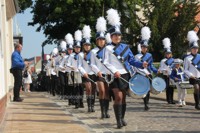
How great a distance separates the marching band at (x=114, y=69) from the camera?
10.4 m

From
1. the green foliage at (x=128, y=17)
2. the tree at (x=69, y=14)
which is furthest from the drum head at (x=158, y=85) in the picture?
the tree at (x=69, y=14)

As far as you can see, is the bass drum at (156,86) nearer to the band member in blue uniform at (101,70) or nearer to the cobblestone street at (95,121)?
the cobblestone street at (95,121)

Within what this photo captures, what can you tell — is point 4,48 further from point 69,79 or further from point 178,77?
point 178,77

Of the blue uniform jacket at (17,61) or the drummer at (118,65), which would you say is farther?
the blue uniform jacket at (17,61)

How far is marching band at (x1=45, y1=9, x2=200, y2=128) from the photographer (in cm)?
1041

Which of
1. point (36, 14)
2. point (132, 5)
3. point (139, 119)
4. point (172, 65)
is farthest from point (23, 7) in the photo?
point (139, 119)

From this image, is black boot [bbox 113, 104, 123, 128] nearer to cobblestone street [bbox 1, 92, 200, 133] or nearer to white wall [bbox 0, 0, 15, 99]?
cobblestone street [bbox 1, 92, 200, 133]

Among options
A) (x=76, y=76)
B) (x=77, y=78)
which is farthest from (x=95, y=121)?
(x=76, y=76)

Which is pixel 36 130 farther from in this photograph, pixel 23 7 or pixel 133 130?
pixel 23 7

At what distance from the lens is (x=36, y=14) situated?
42625mm

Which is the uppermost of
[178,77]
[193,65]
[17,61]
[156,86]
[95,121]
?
[17,61]

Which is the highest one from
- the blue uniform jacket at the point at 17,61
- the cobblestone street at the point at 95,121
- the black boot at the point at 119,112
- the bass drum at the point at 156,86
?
the blue uniform jacket at the point at 17,61

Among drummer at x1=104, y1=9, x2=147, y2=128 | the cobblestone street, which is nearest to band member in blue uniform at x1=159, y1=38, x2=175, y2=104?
the cobblestone street

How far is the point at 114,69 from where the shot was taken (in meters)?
10.4
